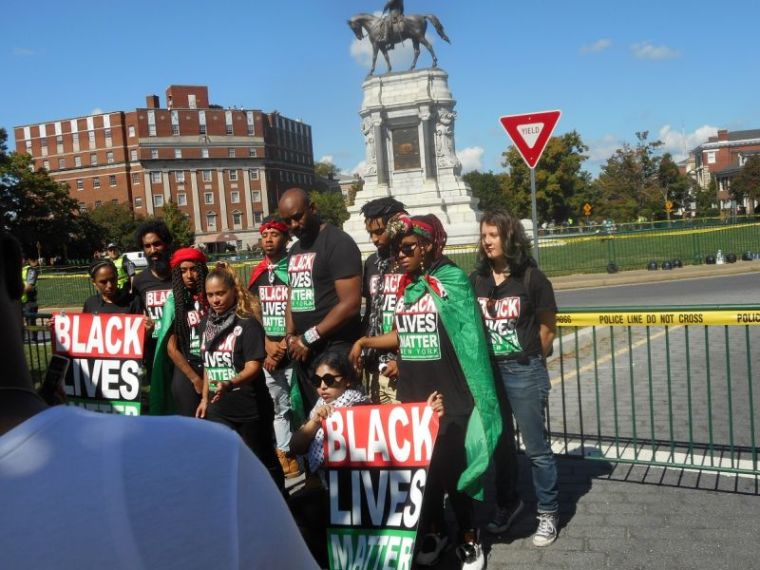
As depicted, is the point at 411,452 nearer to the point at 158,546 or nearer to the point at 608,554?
the point at 608,554

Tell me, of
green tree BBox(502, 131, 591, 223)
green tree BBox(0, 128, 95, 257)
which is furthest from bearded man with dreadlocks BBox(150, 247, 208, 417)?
green tree BBox(502, 131, 591, 223)

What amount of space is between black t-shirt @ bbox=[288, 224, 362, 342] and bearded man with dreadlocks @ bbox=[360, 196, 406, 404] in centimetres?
20

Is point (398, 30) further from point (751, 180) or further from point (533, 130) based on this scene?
point (751, 180)

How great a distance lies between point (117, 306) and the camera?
6.38 meters

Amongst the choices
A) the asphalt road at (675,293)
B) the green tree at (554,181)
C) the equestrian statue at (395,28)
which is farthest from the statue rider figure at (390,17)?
the green tree at (554,181)

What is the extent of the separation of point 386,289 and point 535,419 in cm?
151

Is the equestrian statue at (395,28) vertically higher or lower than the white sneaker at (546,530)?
higher

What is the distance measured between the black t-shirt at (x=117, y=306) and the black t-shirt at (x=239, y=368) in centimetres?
134

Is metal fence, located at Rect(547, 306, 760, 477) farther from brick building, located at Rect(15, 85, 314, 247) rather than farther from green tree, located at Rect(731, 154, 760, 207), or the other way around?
brick building, located at Rect(15, 85, 314, 247)

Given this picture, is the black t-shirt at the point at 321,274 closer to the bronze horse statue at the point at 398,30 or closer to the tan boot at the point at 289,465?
the tan boot at the point at 289,465

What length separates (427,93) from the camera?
4269cm

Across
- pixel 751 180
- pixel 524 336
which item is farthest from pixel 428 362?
pixel 751 180

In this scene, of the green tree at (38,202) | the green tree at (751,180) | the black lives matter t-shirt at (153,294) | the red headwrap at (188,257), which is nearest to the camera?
the red headwrap at (188,257)

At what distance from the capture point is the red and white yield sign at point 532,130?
31.1 feet
